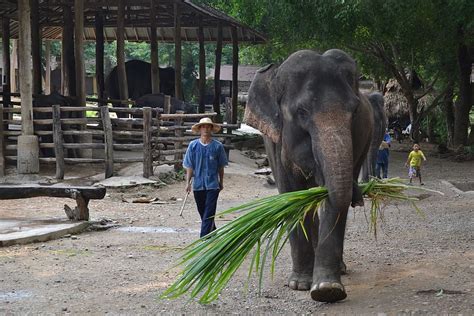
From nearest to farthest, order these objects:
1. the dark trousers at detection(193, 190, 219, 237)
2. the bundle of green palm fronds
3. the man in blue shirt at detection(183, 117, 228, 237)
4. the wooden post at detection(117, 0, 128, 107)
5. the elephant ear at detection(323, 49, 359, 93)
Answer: the bundle of green palm fronds, the elephant ear at detection(323, 49, 359, 93), the dark trousers at detection(193, 190, 219, 237), the man in blue shirt at detection(183, 117, 228, 237), the wooden post at detection(117, 0, 128, 107)

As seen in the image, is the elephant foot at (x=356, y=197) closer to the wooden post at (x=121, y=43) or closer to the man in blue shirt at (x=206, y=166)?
the man in blue shirt at (x=206, y=166)

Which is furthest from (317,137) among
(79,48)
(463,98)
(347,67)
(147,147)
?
(463,98)

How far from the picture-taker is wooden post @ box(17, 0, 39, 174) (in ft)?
51.8

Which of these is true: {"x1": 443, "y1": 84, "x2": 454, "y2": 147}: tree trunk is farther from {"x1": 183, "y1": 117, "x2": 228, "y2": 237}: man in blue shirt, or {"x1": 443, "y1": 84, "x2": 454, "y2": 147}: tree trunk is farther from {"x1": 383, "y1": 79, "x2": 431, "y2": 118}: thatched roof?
{"x1": 183, "y1": 117, "x2": 228, "y2": 237}: man in blue shirt

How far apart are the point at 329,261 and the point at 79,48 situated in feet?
42.5

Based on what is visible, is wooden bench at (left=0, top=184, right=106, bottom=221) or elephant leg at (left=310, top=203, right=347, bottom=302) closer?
elephant leg at (left=310, top=203, right=347, bottom=302)

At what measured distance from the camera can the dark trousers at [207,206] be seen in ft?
29.1

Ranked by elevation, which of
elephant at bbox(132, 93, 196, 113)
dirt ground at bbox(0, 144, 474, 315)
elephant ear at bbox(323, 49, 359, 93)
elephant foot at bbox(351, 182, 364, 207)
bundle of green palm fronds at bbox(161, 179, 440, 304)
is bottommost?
dirt ground at bbox(0, 144, 474, 315)

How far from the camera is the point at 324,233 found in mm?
6422

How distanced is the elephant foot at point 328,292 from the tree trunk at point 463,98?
68.0 feet

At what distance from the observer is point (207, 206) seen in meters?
9.02

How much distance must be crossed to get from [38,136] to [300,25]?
7.68 metres

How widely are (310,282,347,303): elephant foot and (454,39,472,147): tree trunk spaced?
20730 millimetres

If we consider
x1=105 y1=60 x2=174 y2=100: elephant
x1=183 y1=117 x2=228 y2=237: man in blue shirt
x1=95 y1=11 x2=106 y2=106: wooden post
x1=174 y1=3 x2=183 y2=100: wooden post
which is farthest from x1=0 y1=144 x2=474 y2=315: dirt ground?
x1=105 y1=60 x2=174 y2=100: elephant
